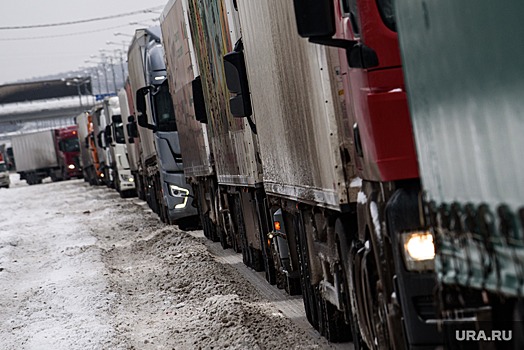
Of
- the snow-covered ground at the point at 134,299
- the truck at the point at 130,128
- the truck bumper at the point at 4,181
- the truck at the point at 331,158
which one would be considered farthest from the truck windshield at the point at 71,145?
the truck at the point at 331,158

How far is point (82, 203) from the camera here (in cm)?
4553

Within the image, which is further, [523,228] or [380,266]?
[380,266]

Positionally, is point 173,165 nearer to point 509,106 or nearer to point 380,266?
point 380,266

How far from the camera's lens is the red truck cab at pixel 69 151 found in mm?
84750

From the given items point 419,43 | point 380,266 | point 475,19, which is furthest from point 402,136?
point 475,19

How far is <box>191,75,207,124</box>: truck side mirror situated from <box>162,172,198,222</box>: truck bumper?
22.4 ft

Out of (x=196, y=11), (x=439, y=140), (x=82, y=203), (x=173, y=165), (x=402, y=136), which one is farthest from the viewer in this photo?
(x=82, y=203)

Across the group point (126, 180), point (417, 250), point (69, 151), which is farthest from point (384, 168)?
point (69, 151)

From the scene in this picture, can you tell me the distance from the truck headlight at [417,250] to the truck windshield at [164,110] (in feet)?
62.9

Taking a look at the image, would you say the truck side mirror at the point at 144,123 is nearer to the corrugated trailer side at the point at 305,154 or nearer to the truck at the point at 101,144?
the corrugated trailer side at the point at 305,154

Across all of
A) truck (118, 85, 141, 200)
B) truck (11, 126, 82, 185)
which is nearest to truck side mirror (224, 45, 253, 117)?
truck (118, 85, 141, 200)

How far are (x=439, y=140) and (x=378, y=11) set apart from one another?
1.69 m

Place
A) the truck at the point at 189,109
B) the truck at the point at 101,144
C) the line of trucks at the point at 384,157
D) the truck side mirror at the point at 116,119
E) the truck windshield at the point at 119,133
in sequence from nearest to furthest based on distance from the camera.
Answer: the line of trucks at the point at 384,157
the truck at the point at 189,109
the truck windshield at the point at 119,133
the truck side mirror at the point at 116,119
the truck at the point at 101,144

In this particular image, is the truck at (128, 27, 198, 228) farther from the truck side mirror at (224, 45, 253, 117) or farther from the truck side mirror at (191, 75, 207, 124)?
the truck side mirror at (224, 45, 253, 117)
